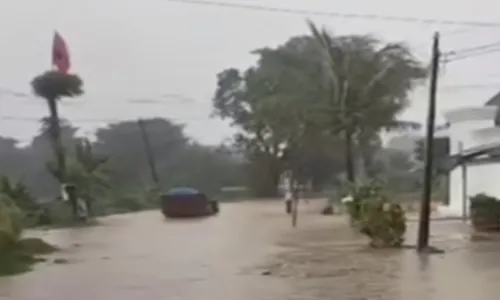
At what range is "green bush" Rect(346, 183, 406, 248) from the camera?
26.0ft

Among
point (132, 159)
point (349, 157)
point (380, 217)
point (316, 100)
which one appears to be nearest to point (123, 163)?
point (132, 159)

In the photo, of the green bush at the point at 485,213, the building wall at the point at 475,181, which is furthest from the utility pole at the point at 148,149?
the green bush at the point at 485,213

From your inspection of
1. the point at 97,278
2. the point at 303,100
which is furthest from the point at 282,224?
the point at 97,278

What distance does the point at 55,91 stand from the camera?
6.71 metres

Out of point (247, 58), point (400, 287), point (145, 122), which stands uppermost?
point (247, 58)

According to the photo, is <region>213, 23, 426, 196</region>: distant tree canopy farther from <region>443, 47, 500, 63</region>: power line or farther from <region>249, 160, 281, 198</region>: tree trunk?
<region>443, 47, 500, 63</region>: power line

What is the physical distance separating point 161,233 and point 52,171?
2.86 feet

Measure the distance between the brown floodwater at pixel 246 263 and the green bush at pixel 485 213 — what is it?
869 millimetres

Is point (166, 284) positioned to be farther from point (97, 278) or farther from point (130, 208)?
point (130, 208)

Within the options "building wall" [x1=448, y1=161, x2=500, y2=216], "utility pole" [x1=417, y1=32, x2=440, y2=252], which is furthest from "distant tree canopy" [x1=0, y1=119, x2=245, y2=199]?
"building wall" [x1=448, y1=161, x2=500, y2=216]

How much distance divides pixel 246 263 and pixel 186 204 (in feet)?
2.37

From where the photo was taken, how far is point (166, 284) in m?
5.86

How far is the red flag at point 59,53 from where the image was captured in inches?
259

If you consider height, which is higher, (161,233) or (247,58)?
(247,58)
